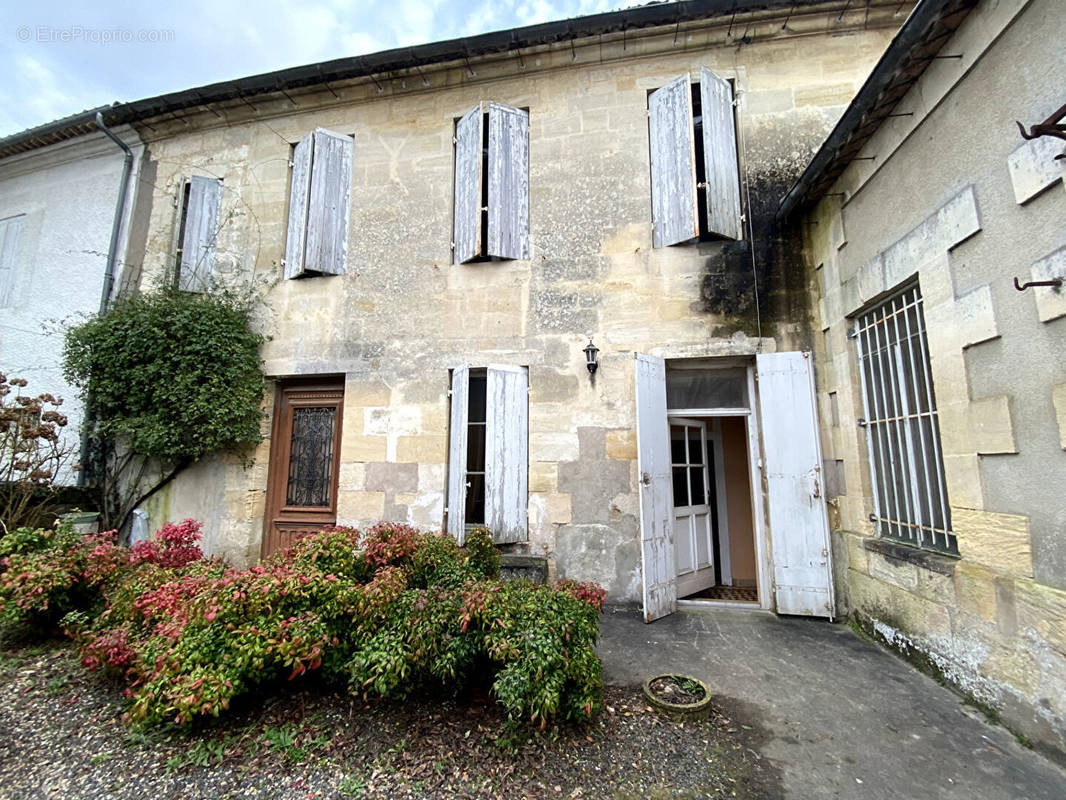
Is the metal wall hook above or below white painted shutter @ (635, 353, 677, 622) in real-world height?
above

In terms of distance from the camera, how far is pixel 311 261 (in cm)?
501

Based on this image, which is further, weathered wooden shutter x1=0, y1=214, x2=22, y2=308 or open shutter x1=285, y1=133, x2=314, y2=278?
weathered wooden shutter x1=0, y1=214, x2=22, y2=308

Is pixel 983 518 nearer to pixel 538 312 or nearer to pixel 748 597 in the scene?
pixel 748 597

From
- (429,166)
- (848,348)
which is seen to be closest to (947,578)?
(848,348)

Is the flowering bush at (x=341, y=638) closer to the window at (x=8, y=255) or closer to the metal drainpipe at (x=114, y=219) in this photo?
the metal drainpipe at (x=114, y=219)

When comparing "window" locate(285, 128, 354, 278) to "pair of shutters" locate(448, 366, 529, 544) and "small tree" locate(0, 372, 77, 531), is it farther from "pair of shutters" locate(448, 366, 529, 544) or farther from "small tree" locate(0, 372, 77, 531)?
"small tree" locate(0, 372, 77, 531)

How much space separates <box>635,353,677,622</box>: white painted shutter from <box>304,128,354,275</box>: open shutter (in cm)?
363

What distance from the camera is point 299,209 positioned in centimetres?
519

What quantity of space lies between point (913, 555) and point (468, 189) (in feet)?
16.5

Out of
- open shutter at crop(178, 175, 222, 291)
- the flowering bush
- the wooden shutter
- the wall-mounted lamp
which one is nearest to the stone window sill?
the flowering bush

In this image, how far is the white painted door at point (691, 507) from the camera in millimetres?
4492

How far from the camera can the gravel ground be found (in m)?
1.94

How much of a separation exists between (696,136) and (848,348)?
2.74 meters

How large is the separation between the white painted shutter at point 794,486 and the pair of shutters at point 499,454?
2.24 m
